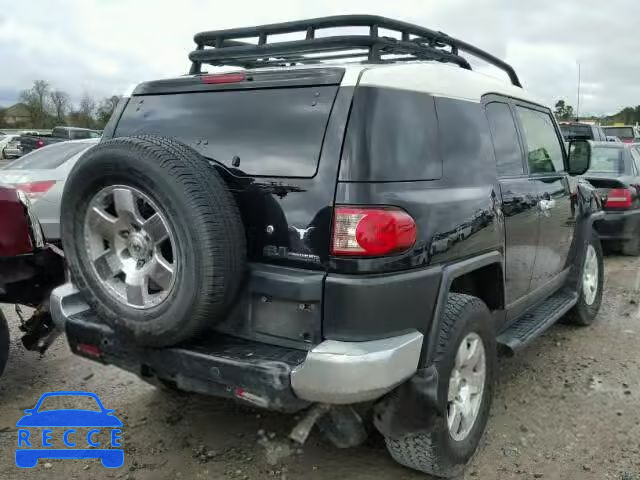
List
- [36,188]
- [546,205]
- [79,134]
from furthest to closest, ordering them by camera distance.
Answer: [79,134]
[36,188]
[546,205]

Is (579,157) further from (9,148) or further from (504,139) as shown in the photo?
(9,148)

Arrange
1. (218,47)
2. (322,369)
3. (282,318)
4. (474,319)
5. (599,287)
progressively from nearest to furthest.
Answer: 1. (322,369)
2. (282,318)
3. (474,319)
4. (218,47)
5. (599,287)

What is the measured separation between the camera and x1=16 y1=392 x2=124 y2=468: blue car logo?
10.4ft

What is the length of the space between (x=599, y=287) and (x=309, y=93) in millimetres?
3932

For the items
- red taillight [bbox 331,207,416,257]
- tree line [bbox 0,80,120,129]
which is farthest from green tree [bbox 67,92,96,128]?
red taillight [bbox 331,207,416,257]

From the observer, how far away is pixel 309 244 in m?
2.52

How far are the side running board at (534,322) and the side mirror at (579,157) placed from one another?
3.15 ft

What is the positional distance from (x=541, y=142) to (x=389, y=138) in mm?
2169

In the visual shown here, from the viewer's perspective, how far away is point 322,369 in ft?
7.71

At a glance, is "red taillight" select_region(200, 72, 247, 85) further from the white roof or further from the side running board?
the side running board

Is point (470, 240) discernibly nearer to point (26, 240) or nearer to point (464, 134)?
point (464, 134)

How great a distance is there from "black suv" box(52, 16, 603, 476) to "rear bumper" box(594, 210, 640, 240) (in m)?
5.21

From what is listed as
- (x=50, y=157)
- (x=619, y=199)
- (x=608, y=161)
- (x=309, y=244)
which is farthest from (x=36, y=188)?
(x=608, y=161)

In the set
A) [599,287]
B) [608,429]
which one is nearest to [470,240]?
[608,429]
